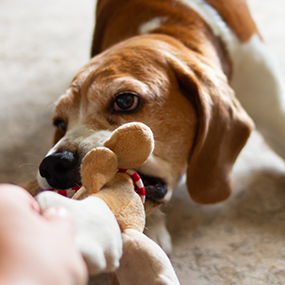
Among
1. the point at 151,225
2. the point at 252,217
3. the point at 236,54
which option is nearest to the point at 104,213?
the point at 151,225

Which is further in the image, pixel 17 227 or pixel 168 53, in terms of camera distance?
pixel 168 53

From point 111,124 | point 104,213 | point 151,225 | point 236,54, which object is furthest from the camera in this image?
point 236,54

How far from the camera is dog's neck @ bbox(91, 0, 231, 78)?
4.62 ft

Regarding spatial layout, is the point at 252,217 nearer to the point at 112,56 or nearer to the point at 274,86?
the point at 274,86

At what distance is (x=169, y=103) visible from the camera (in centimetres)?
111

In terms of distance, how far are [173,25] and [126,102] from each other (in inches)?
23.6

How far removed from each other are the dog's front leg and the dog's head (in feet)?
0.79

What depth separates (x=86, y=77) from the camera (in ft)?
3.92

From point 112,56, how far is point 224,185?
2.24ft

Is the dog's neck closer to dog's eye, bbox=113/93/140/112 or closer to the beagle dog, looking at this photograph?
the beagle dog

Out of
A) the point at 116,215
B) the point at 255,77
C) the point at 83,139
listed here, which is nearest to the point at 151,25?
the point at 255,77

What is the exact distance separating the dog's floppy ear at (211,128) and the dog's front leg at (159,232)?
9.4 inches

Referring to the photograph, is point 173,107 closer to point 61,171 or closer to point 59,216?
point 61,171

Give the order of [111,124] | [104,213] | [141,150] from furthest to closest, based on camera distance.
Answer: [111,124], [141,150], [104,213]
